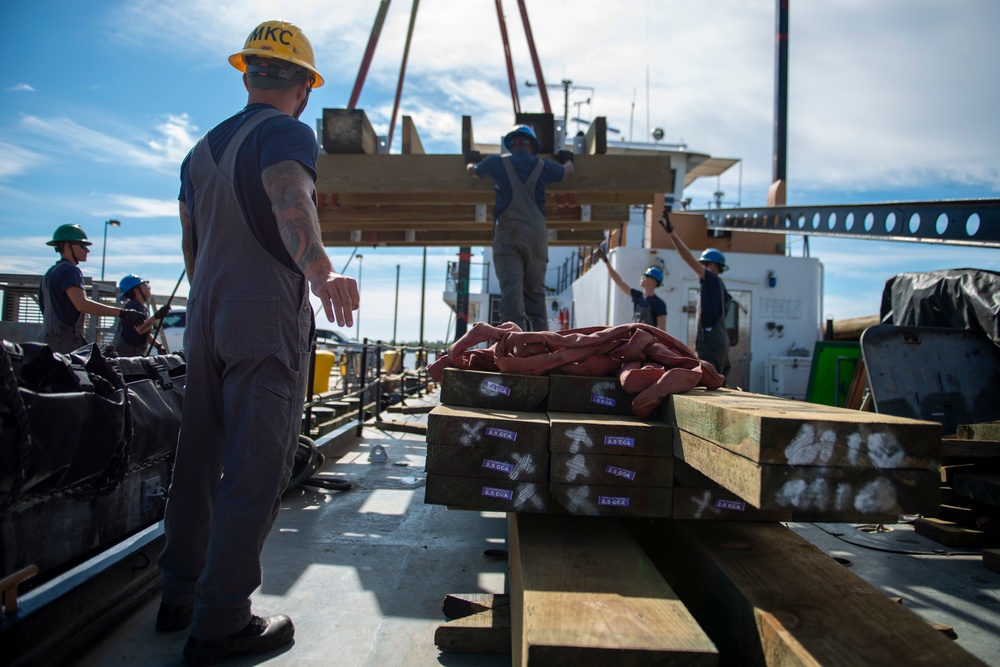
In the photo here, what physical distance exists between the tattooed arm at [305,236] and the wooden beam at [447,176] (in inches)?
158

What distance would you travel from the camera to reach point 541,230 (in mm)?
5301

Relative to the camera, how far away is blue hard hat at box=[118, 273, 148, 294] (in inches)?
276

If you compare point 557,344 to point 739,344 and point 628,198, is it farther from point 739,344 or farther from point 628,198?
point 739,344

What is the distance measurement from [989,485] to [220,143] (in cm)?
428

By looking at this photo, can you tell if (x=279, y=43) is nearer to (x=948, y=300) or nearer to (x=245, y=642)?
(x=245, y=642)

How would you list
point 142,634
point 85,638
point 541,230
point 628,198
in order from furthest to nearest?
1. point 628,198
2. point 541,230
3. point 142,634
4. point 85,638

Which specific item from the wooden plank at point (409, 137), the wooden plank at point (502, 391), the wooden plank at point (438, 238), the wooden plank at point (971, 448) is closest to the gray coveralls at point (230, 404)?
the wooden plank at point (502, 391)

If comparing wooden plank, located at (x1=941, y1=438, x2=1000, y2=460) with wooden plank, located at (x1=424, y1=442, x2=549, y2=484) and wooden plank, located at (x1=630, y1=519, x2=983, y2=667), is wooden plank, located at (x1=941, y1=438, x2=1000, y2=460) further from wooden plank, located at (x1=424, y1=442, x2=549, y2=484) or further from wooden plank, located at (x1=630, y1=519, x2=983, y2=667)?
wooden plank, located at (x1=424, y1=442, x2=549, y2=484)

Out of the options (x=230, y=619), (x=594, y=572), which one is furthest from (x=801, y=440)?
(x=230, y=619)

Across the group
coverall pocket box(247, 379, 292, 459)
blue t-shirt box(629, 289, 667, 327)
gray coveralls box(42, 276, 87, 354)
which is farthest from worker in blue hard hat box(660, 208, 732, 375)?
gray coveralls box(42, 276, 87, 354)

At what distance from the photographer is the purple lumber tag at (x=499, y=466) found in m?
1.97

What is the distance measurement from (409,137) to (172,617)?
16.8 ft

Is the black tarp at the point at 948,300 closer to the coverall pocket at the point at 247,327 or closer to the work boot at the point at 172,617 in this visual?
the coverall pocket at the point at 247,327

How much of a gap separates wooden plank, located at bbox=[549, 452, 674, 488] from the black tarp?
4.68 m
